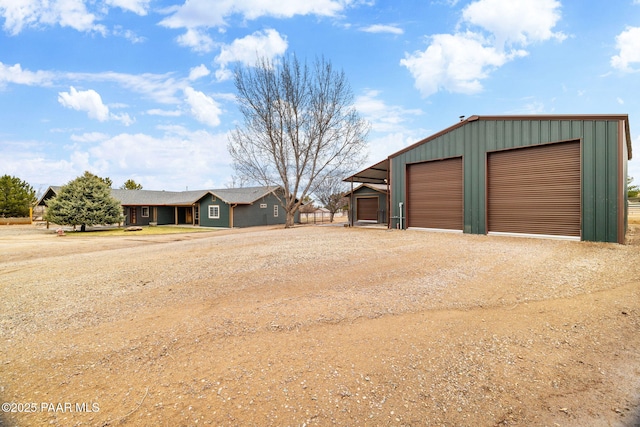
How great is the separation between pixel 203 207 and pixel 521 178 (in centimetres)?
2465

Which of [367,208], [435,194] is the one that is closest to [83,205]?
[367,208]

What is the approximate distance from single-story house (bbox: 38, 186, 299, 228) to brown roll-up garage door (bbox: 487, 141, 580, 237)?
17.3 metres

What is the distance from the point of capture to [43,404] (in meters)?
2.51

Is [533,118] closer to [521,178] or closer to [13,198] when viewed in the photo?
[521,178]

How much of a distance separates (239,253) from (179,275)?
2631 millimetres

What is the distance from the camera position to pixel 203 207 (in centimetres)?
2827

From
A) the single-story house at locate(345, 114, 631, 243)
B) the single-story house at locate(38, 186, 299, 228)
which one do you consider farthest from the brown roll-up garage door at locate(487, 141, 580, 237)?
the single-story house at locate(38, 186, 299, 228)

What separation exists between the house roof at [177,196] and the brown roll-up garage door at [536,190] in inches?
713

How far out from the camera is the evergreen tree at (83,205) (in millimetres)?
22109

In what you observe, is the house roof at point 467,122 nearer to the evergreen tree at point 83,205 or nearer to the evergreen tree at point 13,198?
the evergreen tree at point 83,205

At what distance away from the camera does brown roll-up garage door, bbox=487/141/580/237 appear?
34.9ft

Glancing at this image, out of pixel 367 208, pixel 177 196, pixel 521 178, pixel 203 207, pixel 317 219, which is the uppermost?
pixel 177 196

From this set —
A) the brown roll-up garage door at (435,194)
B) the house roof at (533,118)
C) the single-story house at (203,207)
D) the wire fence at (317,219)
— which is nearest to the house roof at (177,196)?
the single-story house at (203,207)

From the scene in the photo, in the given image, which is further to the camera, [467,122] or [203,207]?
[203,207]
